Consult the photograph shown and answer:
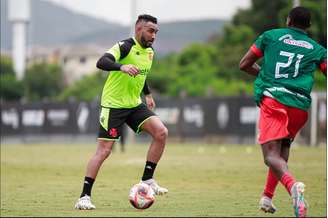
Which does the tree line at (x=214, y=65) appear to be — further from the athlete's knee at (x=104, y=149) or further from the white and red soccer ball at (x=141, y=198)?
the white and red soccer ball at (x=141, y=198)

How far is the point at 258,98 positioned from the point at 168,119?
31.1 m

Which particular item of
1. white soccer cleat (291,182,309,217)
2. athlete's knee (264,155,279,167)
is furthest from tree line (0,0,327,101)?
white soccer cleat (291,182,309,217)

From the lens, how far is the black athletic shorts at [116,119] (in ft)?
42.3

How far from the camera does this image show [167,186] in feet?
54.1

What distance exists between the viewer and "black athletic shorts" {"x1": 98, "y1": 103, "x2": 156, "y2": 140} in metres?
12.9

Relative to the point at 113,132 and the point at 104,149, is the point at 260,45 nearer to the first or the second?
the point at 113,132

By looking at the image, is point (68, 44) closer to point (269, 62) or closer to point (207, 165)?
point (207, 165)

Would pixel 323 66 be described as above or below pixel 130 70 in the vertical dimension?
above

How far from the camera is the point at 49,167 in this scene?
23.3 meters

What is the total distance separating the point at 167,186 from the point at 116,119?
12.5 ft

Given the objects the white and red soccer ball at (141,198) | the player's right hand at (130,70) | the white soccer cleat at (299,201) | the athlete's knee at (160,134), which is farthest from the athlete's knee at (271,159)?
the athlete's knee at (160,134)

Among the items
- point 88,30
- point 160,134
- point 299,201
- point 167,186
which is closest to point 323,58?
point 299,201

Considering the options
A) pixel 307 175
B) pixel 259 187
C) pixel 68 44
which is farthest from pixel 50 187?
pixel 68 44

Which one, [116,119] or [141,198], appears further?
[116,119]
